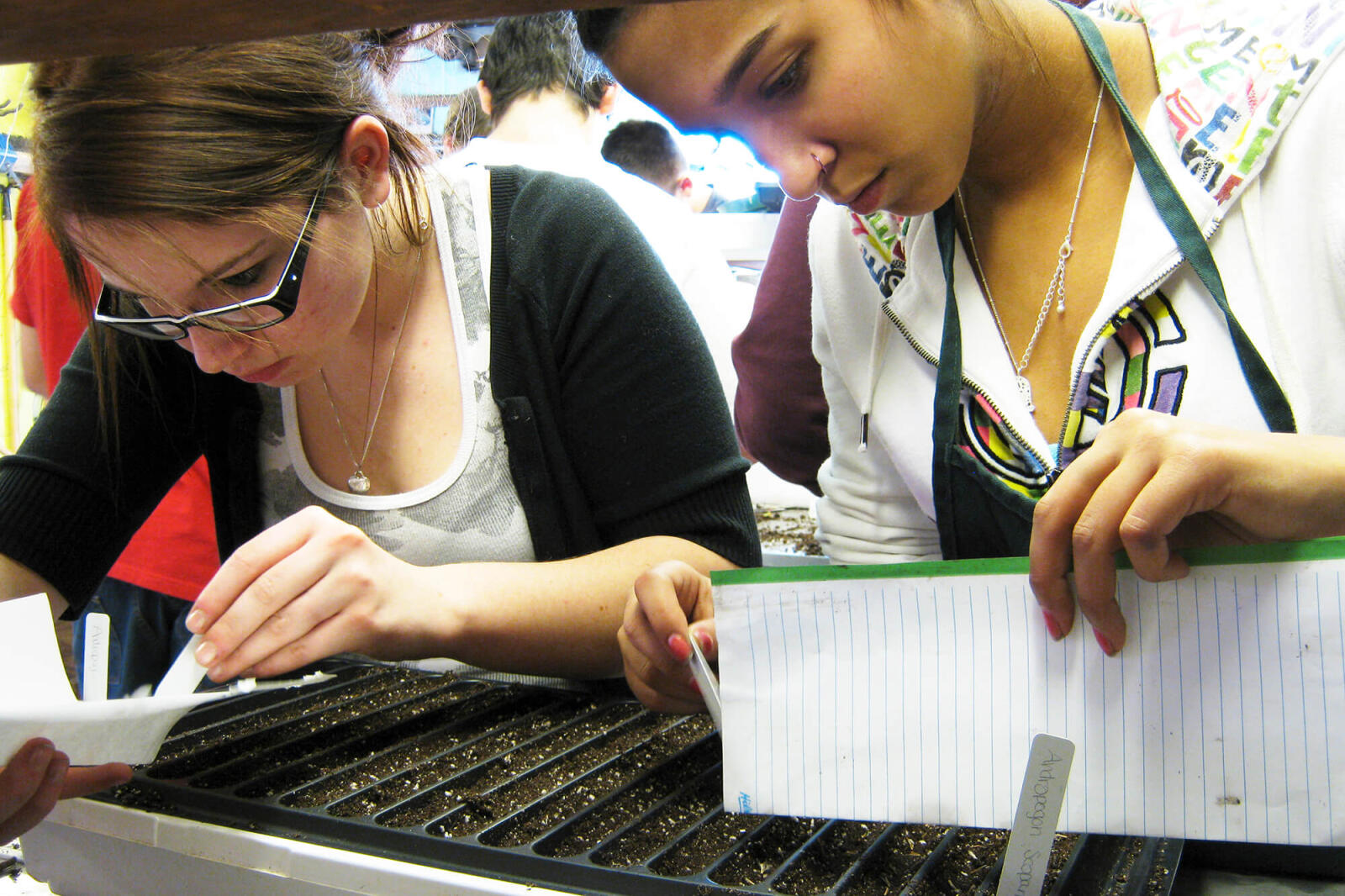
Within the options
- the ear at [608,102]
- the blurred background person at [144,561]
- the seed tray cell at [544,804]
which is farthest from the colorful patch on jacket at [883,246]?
the ear at [608,102]

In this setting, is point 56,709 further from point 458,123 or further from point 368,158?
point 458,123

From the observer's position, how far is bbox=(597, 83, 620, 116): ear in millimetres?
2227

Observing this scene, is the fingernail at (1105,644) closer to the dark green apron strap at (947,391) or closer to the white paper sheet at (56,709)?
the dark green apron strap at (947,391)

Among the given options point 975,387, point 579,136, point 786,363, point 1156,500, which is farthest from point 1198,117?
point 579,136

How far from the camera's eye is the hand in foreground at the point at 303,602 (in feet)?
2.71

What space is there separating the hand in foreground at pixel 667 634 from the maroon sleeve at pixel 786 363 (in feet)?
2.02

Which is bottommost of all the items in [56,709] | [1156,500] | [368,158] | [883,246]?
[56,709]

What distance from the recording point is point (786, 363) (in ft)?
4.75

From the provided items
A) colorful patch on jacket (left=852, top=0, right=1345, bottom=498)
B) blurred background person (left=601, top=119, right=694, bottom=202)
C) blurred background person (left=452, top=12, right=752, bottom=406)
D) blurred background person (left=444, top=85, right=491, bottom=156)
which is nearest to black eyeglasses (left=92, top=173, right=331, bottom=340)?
blurred background person (left=444, top=85, right=491, bottom=156)

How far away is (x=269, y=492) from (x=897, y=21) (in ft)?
2.84

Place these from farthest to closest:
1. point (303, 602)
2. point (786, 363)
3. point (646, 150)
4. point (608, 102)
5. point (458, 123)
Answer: point (646, 150) < point (608, 102) < point (458, 123) < point (786, 363) < point (303, 602)

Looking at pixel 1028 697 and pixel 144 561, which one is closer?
pixel 1028 697

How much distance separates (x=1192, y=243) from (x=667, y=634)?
1.74 ft

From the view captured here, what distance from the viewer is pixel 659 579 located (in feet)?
2.66
